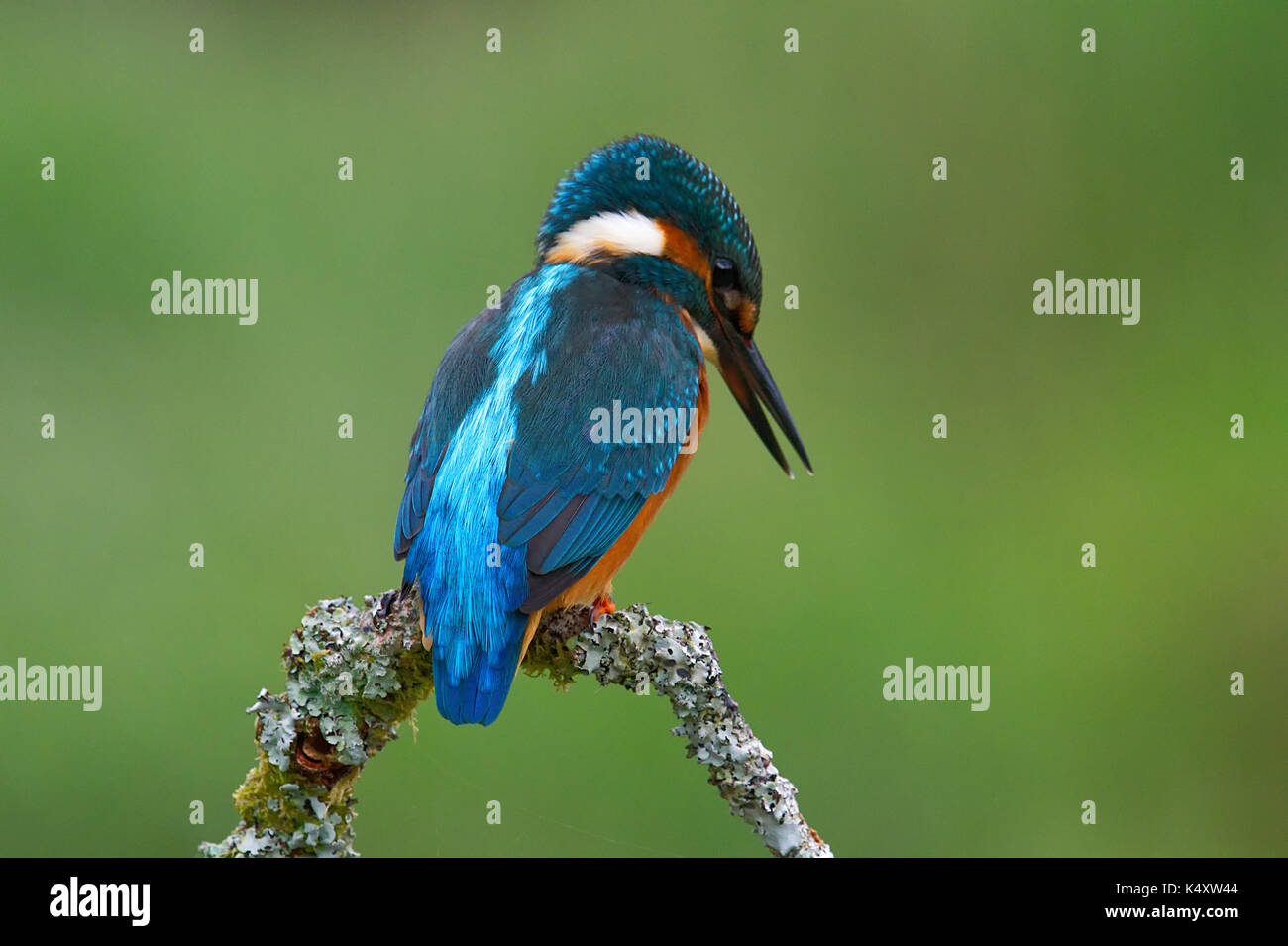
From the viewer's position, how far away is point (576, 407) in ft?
7.02

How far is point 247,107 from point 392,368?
3.14 feet

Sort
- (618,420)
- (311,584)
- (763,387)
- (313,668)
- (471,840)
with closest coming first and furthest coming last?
(313,668), (618,420), (763,387), (471,840), (311,584)

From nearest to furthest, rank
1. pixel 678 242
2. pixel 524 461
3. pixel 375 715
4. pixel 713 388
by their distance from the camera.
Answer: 1. pixel 375 715
2. pixel 524 461
3. pixel 678 242
4. pixel 713 388

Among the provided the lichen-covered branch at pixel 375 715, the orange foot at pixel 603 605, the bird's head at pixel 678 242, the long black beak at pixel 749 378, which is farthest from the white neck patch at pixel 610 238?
the lichen-covered branch at pixel 375 715

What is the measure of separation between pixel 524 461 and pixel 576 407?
13 centimetres

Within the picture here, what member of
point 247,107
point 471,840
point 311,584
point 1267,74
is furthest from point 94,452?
point 1267,74

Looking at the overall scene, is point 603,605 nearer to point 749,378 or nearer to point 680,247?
point 749,378

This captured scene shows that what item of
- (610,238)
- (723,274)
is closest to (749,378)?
(723,274)

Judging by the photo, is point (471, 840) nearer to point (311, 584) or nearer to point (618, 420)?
point (311, 584)

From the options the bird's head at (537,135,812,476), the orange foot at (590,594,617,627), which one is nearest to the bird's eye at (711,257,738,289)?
the bird's head at (537,135,812,476)

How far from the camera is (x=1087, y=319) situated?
4.32 meters

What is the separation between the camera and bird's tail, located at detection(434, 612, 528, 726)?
1.83m

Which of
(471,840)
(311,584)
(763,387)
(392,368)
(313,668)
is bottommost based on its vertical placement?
(471,840)

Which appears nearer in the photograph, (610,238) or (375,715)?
(375,715)
